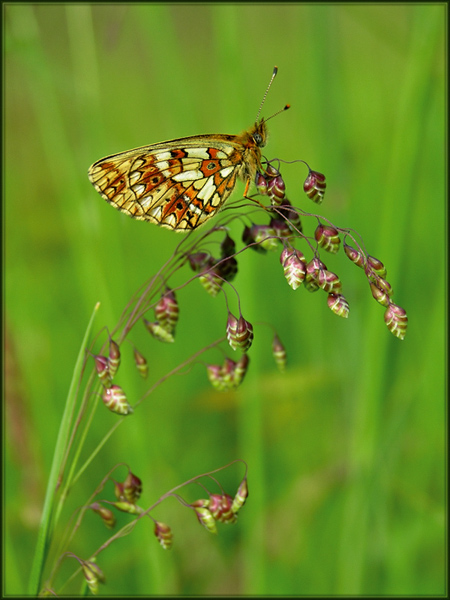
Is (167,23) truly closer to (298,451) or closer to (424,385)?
(424,385)

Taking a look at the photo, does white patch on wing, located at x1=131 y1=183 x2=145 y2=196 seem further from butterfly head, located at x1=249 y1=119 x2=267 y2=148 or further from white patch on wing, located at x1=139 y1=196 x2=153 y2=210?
butterfly head, located at x1=249 y1=119 x2=267 y2=148

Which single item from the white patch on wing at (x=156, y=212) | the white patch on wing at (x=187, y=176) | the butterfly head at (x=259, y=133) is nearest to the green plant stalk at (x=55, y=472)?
the white patch on wing at (x=156, y=212)

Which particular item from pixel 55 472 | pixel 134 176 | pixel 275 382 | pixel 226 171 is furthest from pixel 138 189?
pixel 275 382

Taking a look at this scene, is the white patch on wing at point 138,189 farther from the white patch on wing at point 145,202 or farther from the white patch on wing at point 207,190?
the white patch on wing at point 207,190

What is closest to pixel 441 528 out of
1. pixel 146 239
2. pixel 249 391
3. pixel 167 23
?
pixel 249 391

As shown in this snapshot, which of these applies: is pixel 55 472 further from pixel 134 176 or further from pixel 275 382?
pixel 275 382
